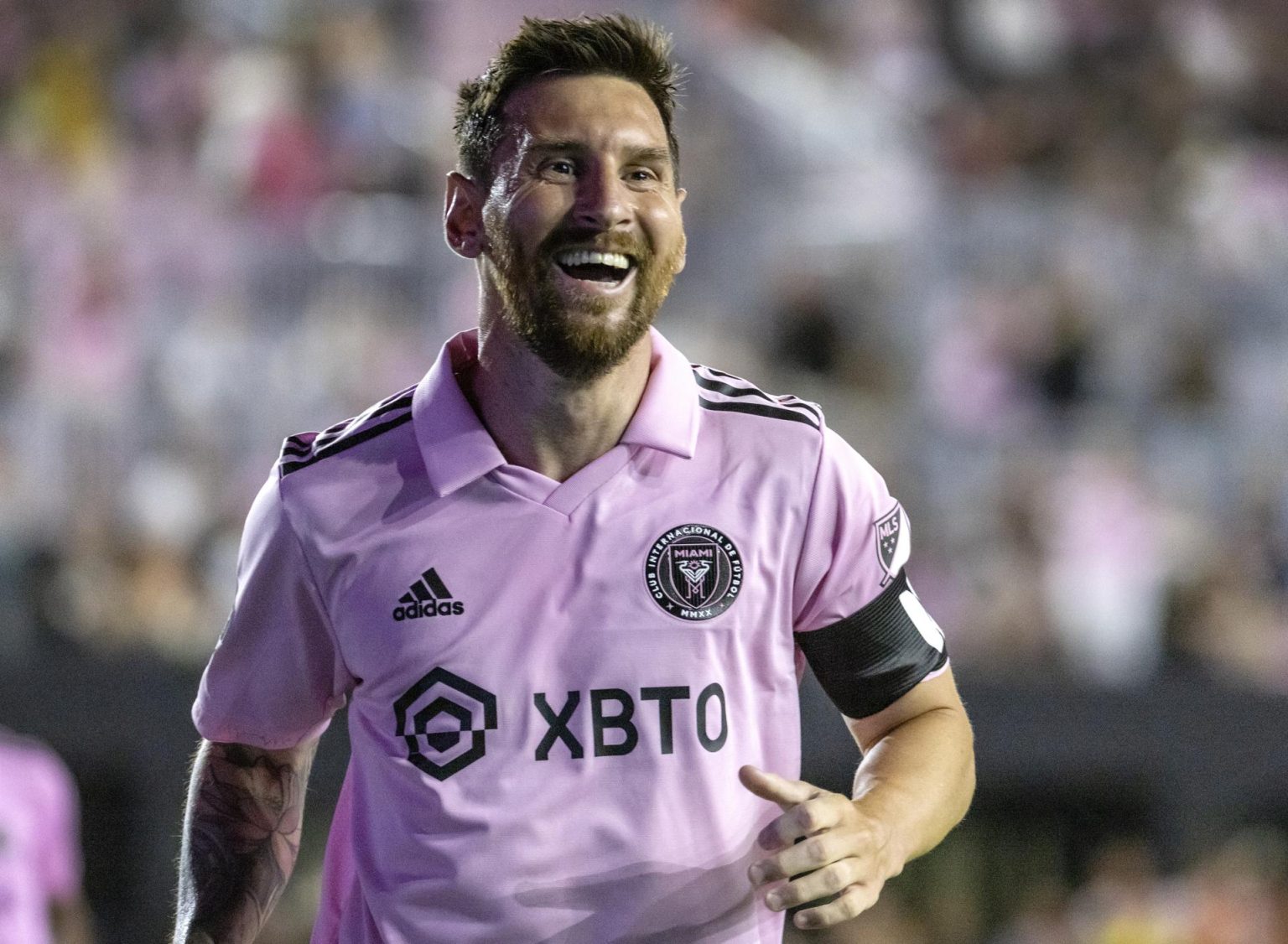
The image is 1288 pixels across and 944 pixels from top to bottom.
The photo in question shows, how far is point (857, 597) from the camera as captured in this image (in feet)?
8.68

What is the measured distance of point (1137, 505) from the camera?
340 inches

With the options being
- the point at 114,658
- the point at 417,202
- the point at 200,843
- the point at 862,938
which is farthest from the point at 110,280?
the point at 200,843

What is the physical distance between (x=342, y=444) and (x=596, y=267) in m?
0.49

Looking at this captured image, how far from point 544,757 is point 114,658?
214 inches

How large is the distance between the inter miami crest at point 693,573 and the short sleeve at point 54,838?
10.0ft

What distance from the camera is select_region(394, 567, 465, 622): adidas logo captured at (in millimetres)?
2572

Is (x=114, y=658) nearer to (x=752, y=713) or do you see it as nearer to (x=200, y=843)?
(x=200, y=843)

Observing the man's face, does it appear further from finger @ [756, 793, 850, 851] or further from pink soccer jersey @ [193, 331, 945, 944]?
finger @ [756, 793, 850, 851]

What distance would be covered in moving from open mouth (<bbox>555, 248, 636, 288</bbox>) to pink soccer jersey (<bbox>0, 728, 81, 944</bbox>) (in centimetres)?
299

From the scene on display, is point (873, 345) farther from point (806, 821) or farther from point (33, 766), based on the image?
point (806, 821)

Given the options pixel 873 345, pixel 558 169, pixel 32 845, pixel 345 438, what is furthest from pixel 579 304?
pixel 873 345

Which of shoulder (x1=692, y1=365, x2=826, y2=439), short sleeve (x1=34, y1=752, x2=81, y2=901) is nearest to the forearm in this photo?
shoulder (x1=692, y1=365, x2=826, y2=439)

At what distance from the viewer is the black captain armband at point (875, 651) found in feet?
8.71

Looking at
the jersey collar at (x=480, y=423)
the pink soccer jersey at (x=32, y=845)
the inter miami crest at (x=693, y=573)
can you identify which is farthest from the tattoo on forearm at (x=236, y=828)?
the pink soccer jersey at (x=32, y=845)
